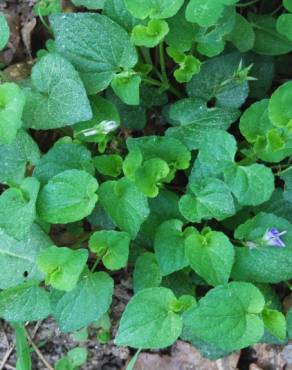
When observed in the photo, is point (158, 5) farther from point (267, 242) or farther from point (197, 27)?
point (267, 242)

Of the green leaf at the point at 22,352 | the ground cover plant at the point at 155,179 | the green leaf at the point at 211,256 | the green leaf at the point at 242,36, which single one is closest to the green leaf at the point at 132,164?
the ground cover plant at the point at 155,179

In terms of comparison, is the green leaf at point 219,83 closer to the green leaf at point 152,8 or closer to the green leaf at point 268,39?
the green leaf at point 268,39

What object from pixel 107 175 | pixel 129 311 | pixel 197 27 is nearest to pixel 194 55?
pixel 197 27

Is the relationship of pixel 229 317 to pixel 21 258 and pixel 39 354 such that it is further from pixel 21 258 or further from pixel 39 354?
pixel 39 354

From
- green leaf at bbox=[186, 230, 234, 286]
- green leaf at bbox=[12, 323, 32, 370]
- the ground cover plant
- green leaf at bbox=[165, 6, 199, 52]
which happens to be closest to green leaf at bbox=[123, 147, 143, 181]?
the ground cover plant

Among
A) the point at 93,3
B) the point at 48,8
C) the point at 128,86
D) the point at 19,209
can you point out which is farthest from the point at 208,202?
the point at 48,8

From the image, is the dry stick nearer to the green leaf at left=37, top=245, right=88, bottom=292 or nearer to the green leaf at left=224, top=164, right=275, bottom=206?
the green leaf at left=37, top=245, right=88, bottom=292
